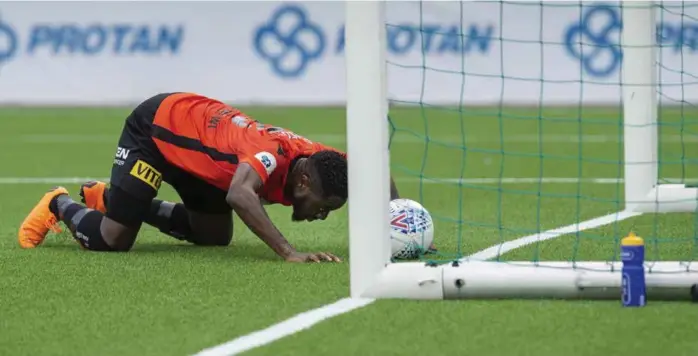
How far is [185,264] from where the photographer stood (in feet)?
21.4

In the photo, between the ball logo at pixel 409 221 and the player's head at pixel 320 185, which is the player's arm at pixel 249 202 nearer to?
the player's head at pixel 320 185

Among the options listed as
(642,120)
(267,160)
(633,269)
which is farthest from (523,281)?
(642,120)

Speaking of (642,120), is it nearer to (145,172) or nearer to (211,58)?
(145,172)

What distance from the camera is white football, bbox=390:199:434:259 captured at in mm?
6488

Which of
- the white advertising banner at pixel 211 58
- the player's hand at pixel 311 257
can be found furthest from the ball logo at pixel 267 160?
the white advertising banner at pixel 211 58

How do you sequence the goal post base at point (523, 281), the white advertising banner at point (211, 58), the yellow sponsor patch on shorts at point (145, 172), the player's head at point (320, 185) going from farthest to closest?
the white advertising banner at point (211, 58), the yellow sponsor patch on shorts at point (145, 172), the player's head at point (320, 185), the goal post base at point (523, 281)

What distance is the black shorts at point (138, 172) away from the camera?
6941mm

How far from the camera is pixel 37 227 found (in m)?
7.32

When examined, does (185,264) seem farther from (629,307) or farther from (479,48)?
(479,48)

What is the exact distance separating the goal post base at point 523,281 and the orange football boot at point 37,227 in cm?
251

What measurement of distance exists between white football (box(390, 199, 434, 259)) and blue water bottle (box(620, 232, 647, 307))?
153cm

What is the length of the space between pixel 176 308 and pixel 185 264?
46.8 inches

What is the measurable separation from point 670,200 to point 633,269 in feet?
11.5

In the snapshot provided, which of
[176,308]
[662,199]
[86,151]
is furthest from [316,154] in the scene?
[86,151]
